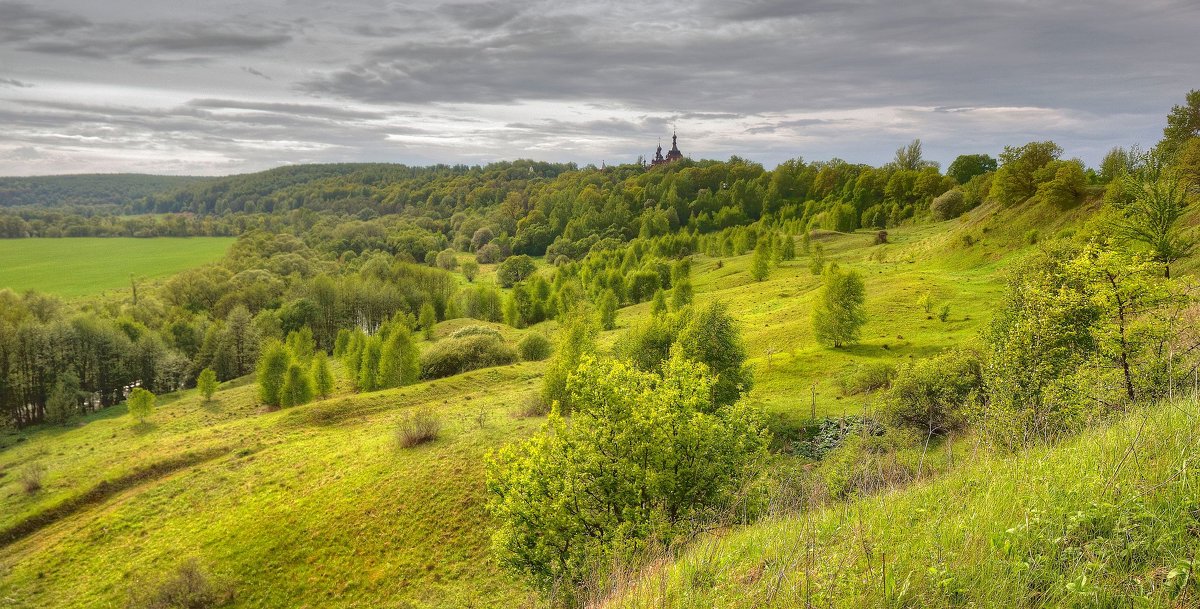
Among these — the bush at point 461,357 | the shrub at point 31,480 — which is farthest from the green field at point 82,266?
the shrub at point 31,480

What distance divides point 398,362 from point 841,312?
4596 cm

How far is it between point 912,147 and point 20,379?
181 metres

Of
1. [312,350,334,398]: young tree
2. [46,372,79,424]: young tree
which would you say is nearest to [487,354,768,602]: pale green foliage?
[312,350,334,398]: young tree

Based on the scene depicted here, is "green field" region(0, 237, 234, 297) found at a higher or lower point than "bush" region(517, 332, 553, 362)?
higher

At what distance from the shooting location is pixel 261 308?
116m

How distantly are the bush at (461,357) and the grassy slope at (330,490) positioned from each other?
32.1 ft

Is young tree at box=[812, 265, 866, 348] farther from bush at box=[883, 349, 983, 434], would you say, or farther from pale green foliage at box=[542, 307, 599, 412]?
pale green foliage at box=[542, 307, 599, 412]

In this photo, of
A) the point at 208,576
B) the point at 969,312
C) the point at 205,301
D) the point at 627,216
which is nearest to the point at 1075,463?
the point at 208,576

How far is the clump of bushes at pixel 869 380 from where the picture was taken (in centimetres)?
3516

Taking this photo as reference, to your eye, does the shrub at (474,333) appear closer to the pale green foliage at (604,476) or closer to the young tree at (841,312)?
the young tree at (841,312)

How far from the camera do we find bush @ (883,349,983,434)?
89.4ft

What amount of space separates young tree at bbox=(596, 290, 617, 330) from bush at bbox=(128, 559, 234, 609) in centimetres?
6173

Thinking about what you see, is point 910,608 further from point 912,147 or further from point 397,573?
point 912,147

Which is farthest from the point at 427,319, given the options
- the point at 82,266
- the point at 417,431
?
the point at 82,266
